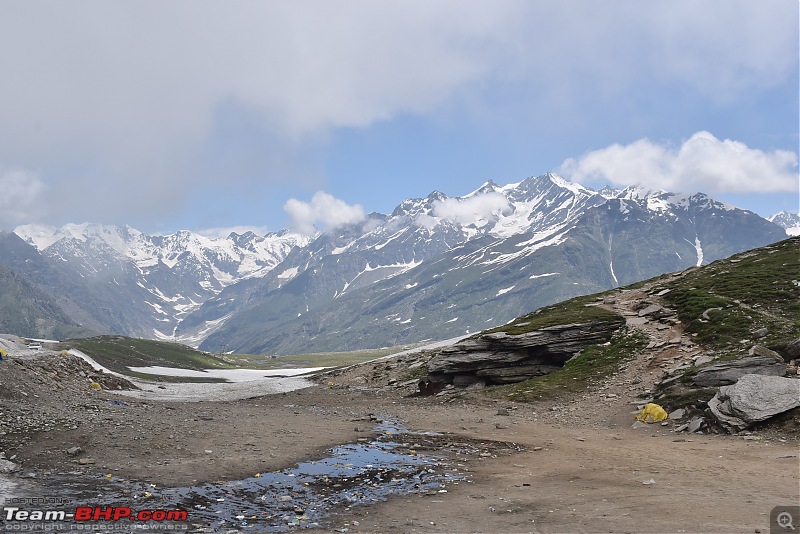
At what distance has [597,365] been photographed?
1748 inches

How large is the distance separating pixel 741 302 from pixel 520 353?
20173mm

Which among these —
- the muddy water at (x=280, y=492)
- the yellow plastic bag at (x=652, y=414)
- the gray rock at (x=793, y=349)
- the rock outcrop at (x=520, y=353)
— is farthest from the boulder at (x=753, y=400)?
the rock outcrop at (x=520, y=353)

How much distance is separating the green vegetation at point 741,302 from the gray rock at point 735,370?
4436mm

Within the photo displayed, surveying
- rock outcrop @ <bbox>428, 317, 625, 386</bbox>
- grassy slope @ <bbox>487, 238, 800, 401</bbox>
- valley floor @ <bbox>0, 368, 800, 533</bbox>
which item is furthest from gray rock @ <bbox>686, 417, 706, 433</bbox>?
rock outcrop @ <bbox>428, 317, 625, 386</bbox>

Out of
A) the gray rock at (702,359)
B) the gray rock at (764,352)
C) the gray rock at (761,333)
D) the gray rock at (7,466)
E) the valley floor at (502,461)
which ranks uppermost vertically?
the gray rock at (761,333)

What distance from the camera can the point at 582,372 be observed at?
43.8 m

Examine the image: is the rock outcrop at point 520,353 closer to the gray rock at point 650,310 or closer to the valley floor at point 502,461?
the gray rock at point 650,310

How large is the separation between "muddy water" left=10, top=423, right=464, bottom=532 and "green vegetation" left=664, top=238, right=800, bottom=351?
2926 cm

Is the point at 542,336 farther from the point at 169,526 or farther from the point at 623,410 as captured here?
the point at 169,526

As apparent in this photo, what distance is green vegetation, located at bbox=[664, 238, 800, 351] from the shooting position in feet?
132

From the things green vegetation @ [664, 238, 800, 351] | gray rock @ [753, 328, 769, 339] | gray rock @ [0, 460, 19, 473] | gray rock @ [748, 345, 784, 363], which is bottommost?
gray rock @ [0, 460, 19, 473]

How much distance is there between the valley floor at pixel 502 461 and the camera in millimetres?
15102

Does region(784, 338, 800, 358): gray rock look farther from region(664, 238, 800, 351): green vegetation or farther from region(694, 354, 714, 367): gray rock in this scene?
region(694, 354, 714, 367): gray rock

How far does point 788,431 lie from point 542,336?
2633 cm
